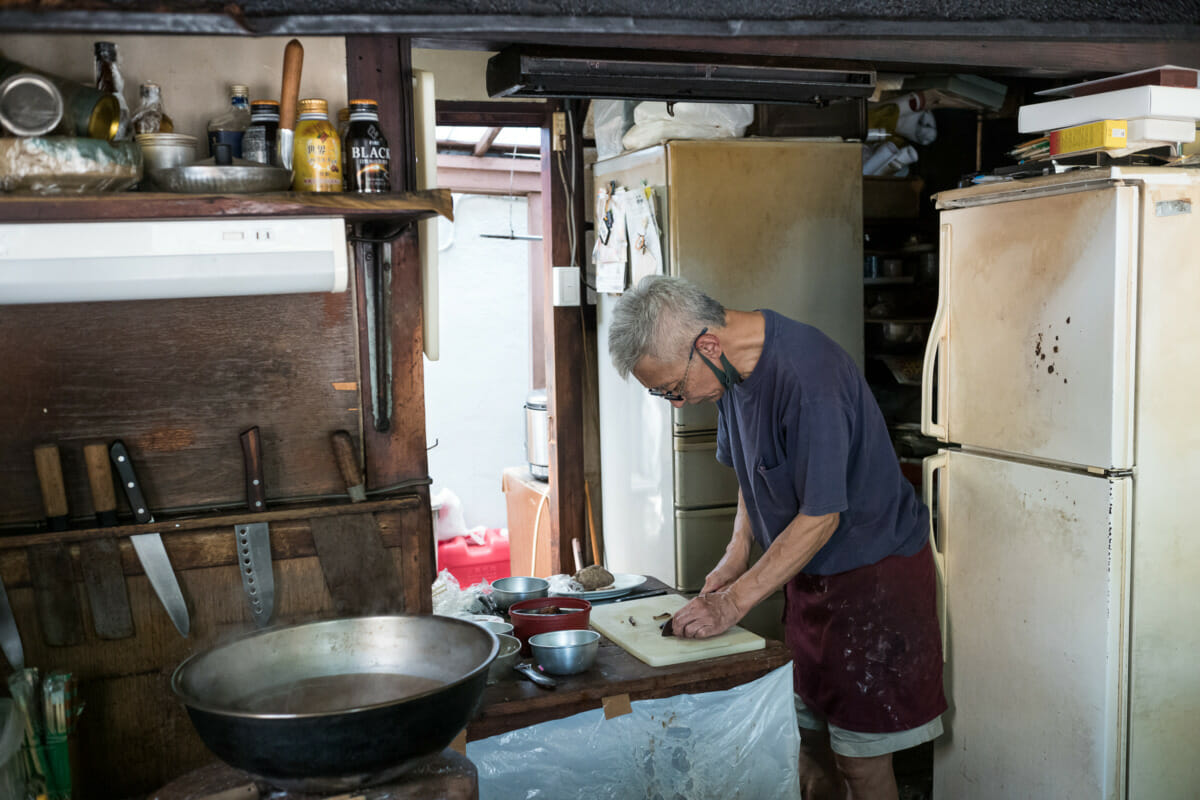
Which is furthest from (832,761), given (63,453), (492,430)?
(492,430)

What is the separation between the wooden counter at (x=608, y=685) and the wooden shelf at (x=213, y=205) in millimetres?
1004

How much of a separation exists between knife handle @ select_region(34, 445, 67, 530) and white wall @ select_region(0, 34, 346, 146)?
679 mm

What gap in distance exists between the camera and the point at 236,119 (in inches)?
79.1

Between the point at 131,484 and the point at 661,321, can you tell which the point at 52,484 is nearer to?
the point at 131,484

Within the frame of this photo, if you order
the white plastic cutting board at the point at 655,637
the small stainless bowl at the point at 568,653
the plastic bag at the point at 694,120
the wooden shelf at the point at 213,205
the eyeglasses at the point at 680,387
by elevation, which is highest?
the plastic bag at the point at 694,120

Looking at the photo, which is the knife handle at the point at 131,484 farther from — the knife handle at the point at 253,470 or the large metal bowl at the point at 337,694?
the large metal bowl at the point at 337,694

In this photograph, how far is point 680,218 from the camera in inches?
141

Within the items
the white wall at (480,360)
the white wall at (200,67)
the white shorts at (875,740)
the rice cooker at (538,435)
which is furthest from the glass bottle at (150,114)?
the white wall at (480,360)

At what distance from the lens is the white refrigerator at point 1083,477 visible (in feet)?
8.02

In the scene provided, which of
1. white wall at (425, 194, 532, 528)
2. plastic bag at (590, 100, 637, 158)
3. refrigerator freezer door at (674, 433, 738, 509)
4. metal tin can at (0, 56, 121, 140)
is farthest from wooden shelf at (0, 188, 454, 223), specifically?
white wall at (425, 194, 532, 528)

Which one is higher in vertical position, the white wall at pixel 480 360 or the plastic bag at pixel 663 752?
the white wall at pixel 480 360

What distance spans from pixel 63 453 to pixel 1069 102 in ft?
8.33

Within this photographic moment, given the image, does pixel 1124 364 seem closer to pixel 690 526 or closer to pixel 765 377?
pixel 765 377

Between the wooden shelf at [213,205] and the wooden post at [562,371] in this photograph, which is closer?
the wooden shelf at [213,205]
